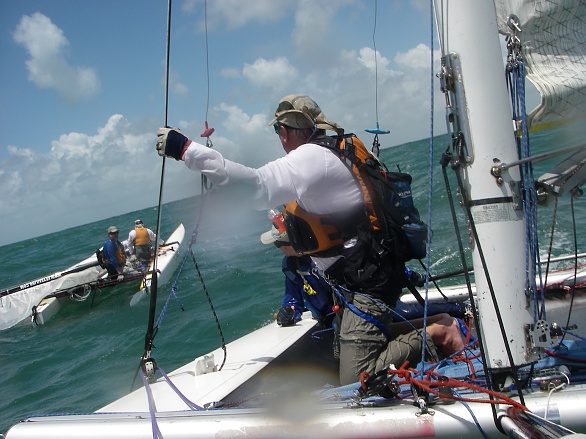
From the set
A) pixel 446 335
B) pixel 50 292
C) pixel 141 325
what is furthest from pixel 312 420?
pixel 50 292

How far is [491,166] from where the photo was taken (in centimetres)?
171

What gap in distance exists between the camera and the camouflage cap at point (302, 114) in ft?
7.49

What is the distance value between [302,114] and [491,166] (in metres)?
0.91

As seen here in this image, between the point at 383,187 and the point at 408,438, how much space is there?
1.06 metres

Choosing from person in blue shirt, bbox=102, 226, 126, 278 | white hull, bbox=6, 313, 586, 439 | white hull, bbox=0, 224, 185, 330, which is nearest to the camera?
white hull, bbox=6, 313, 586, 439

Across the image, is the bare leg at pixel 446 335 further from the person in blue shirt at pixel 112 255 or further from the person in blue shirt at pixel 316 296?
the person in blue shirt at pixel 112 255

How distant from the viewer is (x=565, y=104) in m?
1.94

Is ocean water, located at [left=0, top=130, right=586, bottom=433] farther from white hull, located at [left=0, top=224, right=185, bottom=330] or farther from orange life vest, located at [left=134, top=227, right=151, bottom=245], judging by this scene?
orange life vest, located at [left=134, top=227, right=151, bottom=245]

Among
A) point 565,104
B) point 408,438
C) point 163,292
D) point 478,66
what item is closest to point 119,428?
point 408,438

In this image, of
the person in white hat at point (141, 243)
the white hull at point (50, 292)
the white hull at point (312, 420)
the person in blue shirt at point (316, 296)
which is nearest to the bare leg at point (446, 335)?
the person in blue shirt at point (316, 296)

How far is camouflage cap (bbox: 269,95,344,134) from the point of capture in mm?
2283

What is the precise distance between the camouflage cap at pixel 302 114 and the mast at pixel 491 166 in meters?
0.72

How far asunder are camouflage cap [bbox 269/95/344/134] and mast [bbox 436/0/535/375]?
0.72 m

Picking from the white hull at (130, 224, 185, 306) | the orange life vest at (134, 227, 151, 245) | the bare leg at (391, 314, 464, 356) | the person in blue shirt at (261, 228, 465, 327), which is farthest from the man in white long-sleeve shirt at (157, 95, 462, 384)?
the orange life vest at (134, 227, 151, 245)
